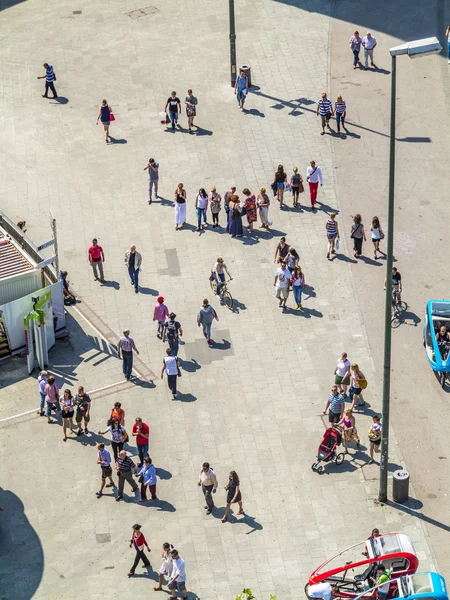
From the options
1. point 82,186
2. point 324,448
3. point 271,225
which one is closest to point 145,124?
point 82,186

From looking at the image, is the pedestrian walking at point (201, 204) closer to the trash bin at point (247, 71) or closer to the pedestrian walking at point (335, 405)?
the trash bin at point (247, 71)

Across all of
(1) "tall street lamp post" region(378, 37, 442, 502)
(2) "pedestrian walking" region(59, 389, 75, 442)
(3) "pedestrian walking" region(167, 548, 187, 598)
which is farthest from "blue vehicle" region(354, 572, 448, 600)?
(2) "pedestrian walking" region(59, 389, 75, 442)

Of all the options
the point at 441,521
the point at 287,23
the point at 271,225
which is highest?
the point at 287,23

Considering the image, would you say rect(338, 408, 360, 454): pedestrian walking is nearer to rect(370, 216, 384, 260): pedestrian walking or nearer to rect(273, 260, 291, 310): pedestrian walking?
rect(273, 260, 291, 310): pedestrian walking

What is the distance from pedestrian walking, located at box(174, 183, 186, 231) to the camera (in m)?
39.1

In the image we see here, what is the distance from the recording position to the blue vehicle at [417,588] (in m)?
26.5

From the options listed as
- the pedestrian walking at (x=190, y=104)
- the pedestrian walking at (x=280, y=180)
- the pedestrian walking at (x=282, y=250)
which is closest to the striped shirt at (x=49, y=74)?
the pedestrian walking at (x=190, y=104)

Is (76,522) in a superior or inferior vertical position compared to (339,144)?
inferior

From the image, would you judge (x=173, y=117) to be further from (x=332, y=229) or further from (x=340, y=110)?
(x=332, y=229)

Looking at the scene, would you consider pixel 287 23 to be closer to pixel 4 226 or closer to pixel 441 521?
pixel 4 226

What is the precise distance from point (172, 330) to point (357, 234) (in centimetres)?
700

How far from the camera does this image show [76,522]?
2995 cm

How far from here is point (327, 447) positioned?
31094 mm

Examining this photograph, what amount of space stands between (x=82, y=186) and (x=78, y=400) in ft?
38.4
